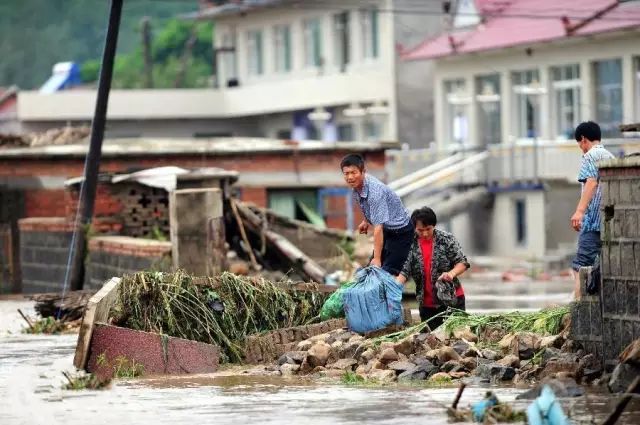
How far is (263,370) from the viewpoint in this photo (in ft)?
56.1

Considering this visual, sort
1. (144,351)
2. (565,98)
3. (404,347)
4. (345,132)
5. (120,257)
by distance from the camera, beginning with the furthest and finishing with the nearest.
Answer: (345,132)
(565,98)
(120,257)
(144,351)
(404,347)

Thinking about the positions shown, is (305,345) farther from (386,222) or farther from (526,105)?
(526,105)

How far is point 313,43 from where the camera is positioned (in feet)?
221

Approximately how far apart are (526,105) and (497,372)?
3758 cm

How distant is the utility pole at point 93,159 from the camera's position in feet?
90.6

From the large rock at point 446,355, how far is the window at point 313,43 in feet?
165

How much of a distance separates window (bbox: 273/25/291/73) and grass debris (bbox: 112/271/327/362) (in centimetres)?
5068

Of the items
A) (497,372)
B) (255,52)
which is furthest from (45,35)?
(497,372)

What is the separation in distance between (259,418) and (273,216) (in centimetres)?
1681

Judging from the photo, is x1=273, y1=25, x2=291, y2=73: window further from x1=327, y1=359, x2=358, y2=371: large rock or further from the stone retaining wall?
x1=327, y1=359, x2=358, y2=371: large rock

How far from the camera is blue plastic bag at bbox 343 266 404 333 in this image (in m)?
17.5

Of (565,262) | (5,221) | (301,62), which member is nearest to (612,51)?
(565,262)

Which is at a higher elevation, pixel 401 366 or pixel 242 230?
pixel 242 230

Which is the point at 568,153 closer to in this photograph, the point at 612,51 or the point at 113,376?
A: the point at 612,51
